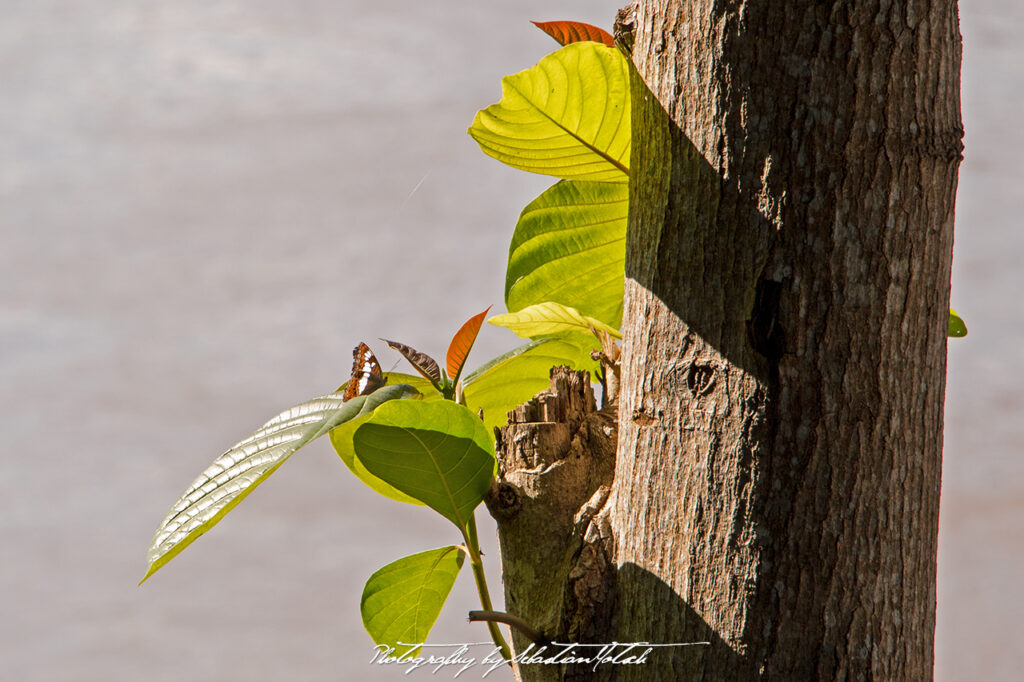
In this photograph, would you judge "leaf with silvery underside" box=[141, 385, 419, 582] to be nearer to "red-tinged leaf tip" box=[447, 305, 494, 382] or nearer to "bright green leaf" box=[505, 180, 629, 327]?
"red-tinged leaf tip" box=[447, 305, 494, 382]

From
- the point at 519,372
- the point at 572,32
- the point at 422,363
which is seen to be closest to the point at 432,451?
the point at 422,363

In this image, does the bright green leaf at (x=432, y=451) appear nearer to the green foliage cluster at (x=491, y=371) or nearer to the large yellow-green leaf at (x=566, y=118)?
the green foliage cluster at (x=491, y=371)

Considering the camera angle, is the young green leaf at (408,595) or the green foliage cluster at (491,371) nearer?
the green foliage cluster at (491,371)

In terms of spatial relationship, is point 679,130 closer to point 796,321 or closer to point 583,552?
point 796,321

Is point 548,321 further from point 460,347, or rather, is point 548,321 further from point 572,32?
point 572,32

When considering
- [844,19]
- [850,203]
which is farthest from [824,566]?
[844,19]

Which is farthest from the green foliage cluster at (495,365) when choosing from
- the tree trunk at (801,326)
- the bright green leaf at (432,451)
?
the tree trunk at (801,326)

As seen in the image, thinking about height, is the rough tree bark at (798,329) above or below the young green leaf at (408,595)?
above
